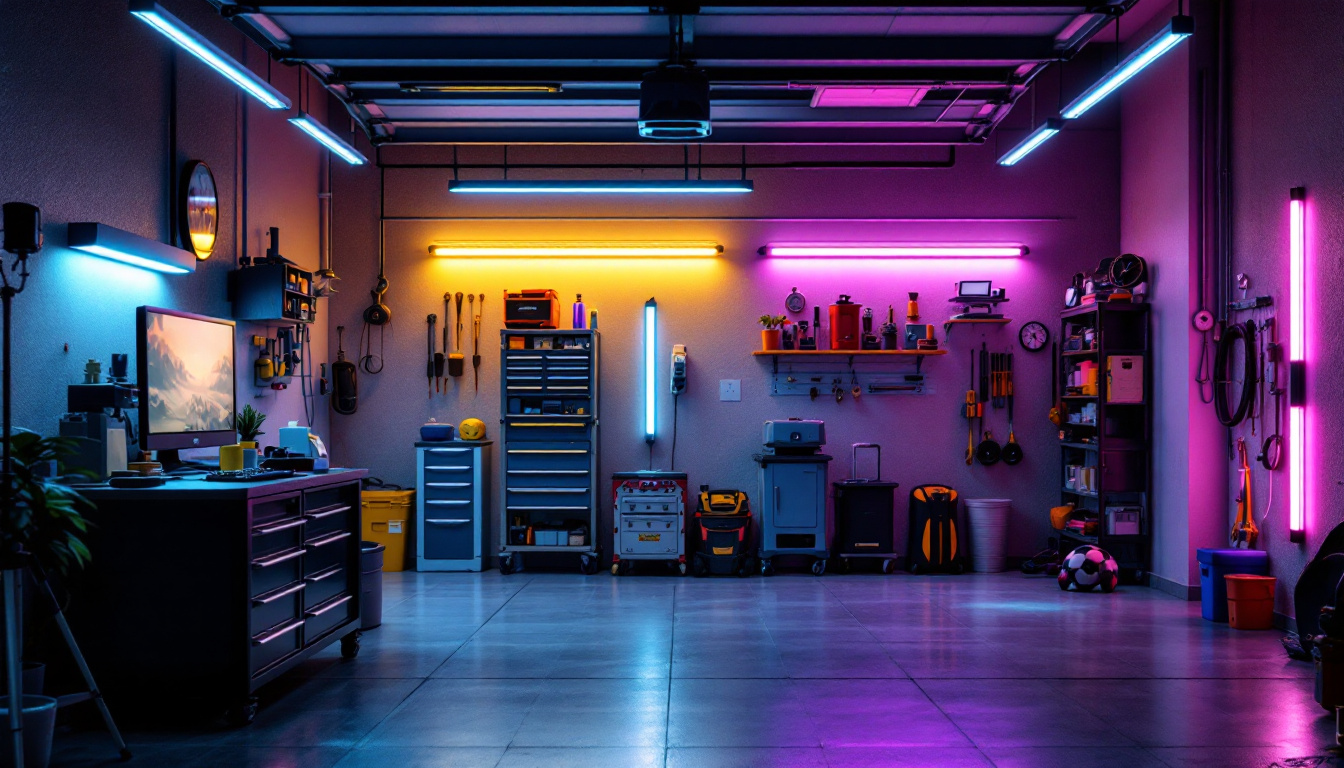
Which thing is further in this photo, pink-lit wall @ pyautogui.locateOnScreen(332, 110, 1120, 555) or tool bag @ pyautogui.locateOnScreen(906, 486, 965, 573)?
pink-lit wall @ pyautogui.locateOnScreen(332, 110, 1120, 555)

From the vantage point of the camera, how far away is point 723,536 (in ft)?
24.7

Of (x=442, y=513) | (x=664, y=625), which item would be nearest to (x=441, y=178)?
(x=442, y=513)

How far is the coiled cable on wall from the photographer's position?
6.00m

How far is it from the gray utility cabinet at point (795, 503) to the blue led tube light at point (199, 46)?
4.32m

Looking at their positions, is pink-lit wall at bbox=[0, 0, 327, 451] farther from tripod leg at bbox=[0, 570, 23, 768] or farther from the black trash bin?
the black trash bin

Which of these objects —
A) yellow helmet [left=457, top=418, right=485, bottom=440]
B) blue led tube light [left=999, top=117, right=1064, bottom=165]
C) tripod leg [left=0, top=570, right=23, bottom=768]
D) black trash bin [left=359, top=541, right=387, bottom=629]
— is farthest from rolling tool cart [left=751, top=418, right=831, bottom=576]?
tripod leg [left=0, top=570, right=23, bottom=768]

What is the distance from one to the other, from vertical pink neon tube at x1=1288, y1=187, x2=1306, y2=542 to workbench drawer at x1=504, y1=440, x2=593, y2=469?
186 inches

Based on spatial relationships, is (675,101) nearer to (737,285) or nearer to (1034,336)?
(737,285)

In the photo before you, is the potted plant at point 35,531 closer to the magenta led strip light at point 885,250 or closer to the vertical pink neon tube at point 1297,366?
the magenta led strip light at point 885,250

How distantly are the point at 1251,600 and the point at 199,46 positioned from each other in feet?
20.5

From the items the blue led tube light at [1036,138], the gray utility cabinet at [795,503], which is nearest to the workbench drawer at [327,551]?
the gray utility cabinet at [795,503]

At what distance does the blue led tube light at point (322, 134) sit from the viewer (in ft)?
18.5

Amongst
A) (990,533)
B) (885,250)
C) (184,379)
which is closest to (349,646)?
(184,379)

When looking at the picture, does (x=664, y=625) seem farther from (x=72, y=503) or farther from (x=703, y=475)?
(x=72, y=503)
